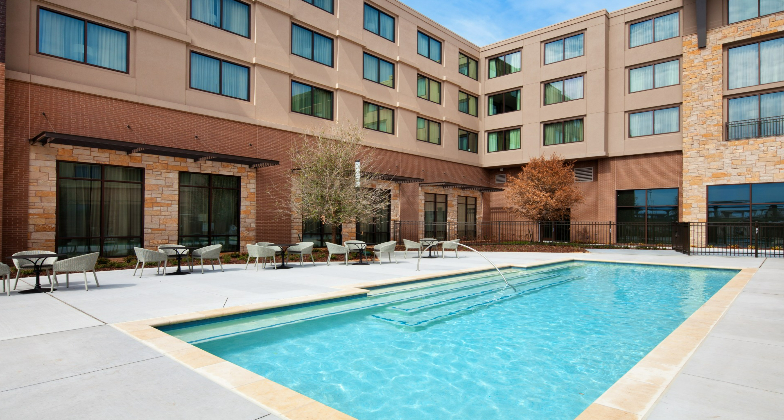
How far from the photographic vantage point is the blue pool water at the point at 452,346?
4102 mm

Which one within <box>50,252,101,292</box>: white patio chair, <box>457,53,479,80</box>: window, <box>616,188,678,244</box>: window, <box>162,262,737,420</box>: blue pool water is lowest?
<box>162,262,737,420</box>: blue pool water

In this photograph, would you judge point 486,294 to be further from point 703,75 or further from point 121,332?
point 703,75

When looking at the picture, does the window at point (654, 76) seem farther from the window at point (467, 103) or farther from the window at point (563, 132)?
the window at point (467, 103)

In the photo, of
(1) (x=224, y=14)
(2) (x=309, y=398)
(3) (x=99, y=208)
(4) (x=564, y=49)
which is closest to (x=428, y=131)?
(4) (x=564, y=49)

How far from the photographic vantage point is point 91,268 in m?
8.65

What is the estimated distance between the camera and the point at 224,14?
1689 cm

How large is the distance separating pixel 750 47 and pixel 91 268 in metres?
27.8

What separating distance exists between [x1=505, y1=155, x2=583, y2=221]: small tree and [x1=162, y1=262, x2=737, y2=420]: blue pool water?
43.3 ft

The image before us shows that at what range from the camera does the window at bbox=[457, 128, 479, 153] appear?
92.0 feet

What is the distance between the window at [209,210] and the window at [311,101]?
4606 millimetres

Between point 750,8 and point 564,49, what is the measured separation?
871 centimetres

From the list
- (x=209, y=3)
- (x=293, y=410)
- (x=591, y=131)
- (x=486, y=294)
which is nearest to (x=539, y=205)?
(x=591, y=131)

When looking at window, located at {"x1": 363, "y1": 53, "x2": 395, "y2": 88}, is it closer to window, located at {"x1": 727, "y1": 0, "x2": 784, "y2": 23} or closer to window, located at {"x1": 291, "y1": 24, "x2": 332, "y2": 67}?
window, located at {"x1": 291, "y1": 24, "x2": 332, "y2": 67}

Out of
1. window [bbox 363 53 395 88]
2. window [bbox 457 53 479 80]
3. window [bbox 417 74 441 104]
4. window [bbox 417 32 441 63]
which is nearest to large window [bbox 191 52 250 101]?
window [bbox 363 53 395 88]
